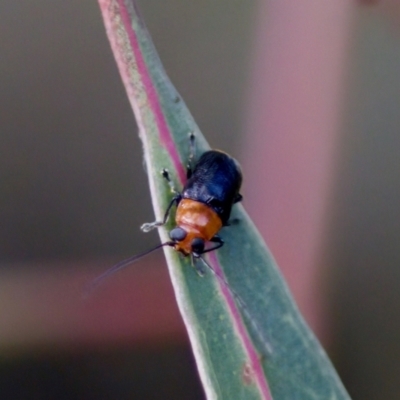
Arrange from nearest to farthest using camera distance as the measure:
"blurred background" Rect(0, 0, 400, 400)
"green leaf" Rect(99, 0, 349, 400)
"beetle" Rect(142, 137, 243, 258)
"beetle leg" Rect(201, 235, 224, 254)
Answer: "green leaf" Rect(99, 0, 349, 400)
"beetle leg" Rect(201, 235, 224, 254)
"beetle" Rect(142, 137, 243, 258)
"blurred background" Rect(0, 0, 400, 400)

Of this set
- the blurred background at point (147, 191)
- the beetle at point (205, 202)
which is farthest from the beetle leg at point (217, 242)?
the blurred background at point (147, 191)

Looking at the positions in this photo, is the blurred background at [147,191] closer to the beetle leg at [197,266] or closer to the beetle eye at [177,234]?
the beetle eye at [177,234]

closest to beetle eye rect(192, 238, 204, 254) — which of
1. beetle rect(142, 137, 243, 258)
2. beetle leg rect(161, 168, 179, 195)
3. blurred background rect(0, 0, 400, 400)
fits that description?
beetle rect(142, 137, 243, 258)

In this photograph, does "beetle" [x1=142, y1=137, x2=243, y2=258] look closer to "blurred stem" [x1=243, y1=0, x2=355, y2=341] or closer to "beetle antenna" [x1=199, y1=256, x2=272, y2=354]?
"beetle antenna" [x1=199, y1=256, x2=272, y2=354]

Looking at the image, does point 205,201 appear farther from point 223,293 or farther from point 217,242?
point 223,293

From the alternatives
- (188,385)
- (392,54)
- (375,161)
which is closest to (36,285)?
(188,385)

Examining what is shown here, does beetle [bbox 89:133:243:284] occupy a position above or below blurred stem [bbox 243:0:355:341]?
below

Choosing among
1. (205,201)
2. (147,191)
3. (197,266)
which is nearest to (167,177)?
(197,266)
